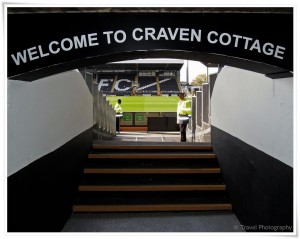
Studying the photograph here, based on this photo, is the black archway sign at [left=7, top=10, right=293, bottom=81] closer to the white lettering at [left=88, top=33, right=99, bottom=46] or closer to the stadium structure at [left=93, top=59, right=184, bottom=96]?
the white lettering at [left=88, top=33, right=99, bottom=46]

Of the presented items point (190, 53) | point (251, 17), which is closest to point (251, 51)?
point (251, 17)

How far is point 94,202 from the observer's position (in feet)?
13.3

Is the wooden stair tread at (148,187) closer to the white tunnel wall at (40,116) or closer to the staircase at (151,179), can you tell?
the staircase at (151,179)

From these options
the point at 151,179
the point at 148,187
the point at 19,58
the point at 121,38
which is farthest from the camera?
the point at 151,179

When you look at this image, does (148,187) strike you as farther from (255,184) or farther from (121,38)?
(121,38)

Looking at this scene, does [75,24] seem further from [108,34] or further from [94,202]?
[94,202]

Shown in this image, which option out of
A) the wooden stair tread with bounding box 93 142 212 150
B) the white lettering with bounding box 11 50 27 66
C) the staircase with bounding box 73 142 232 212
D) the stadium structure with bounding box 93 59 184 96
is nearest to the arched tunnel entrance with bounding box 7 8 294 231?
the white lettering with bounding box 11 50 27 66

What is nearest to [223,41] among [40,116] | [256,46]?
[256,46]

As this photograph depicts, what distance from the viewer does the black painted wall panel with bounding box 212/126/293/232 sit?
2.49 meters

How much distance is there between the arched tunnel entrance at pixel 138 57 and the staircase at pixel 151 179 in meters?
0.78

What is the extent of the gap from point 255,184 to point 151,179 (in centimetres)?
170

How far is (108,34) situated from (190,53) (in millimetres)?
597

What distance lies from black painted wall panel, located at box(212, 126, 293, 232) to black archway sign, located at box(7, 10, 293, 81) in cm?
97

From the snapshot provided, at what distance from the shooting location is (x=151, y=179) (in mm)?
4473
